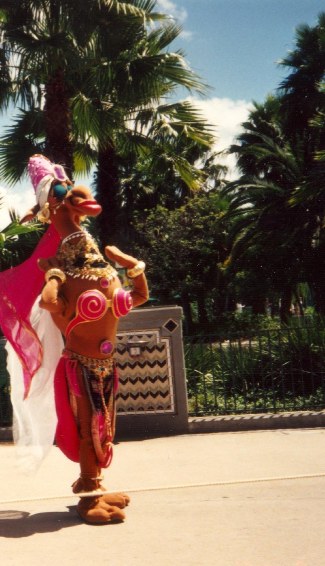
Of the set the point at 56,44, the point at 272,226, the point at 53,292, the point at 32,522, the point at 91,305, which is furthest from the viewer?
the point at 272,226

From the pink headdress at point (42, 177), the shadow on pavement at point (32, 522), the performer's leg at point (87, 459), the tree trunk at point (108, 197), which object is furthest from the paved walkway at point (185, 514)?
the tree trunk at point (108, 197)

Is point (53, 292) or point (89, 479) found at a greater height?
point (53, 292)

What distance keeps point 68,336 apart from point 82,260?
0.49 metres

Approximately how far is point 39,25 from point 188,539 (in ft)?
29.9

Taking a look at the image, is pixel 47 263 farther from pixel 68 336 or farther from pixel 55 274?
pixel 68 336

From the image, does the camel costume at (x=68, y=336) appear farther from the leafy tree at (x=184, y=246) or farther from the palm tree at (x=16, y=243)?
the leafy tree at (x=184, y=246)

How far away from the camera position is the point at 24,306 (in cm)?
465

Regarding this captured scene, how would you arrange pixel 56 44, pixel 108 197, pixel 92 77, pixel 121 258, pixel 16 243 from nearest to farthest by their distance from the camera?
pixel 121 258, pixel 16 243, pixel 56 44, pixel 92 77, pixel 108 197

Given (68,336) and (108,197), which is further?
(108,197)

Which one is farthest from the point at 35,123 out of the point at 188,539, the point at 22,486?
the point at 188,539

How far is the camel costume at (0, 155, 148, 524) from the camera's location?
14.2 ft

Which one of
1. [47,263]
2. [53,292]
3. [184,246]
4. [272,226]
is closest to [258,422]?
[47,263]

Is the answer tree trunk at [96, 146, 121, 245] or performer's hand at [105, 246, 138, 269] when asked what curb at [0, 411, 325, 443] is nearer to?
performer's hand at [105, 246, 138, 269]

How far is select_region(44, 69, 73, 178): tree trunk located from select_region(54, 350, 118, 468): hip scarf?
6.83 m
